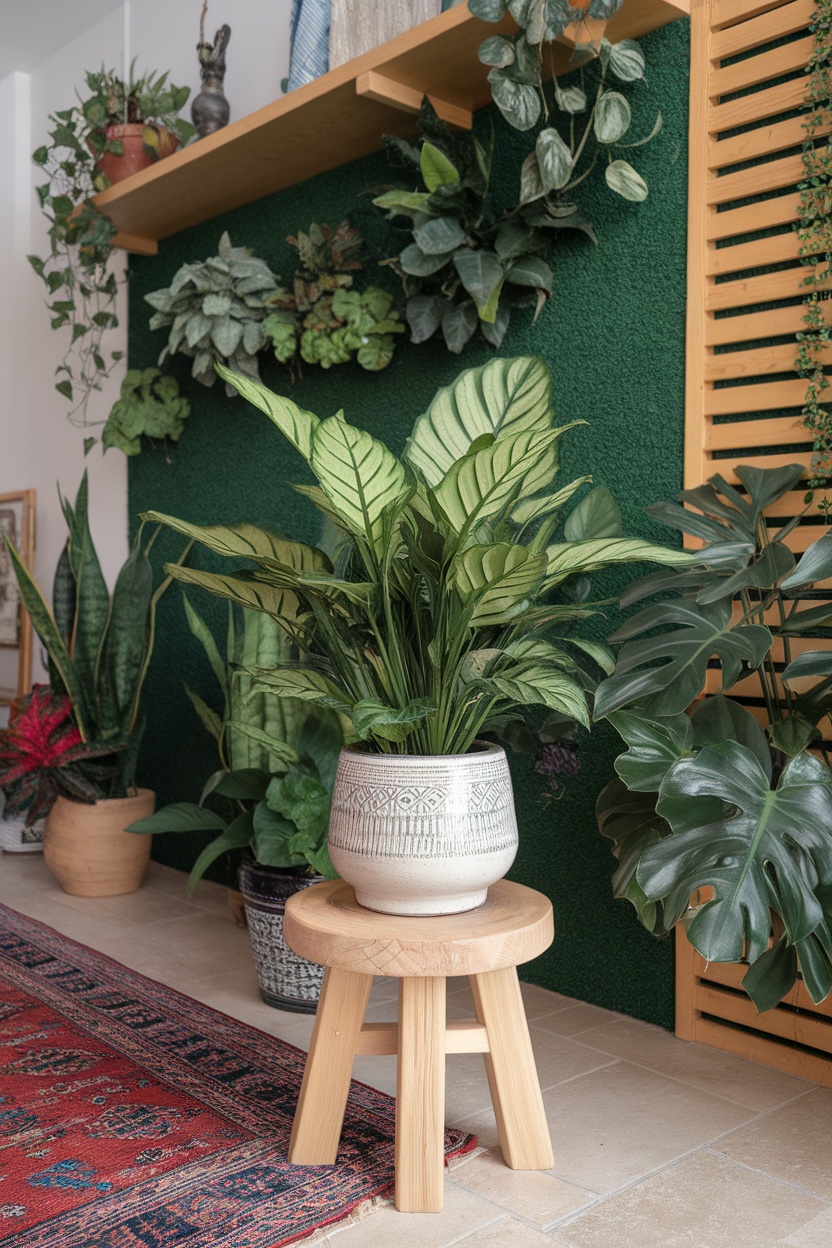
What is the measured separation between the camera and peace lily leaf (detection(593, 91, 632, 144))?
2172 millimetres

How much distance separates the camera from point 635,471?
7.75 feet

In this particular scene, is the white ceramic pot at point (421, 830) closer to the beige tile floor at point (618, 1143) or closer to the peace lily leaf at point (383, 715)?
the peace lily leaf at point (383, 715)

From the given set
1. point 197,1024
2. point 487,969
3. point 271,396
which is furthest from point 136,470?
point 487,969

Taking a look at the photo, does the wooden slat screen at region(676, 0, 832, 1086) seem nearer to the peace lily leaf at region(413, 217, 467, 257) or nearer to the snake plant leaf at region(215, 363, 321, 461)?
the peace lily leaf at region(413, 217, 467, 257)

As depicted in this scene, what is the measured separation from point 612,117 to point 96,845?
239cm

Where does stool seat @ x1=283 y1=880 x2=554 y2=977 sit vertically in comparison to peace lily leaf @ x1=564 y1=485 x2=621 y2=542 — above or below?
below

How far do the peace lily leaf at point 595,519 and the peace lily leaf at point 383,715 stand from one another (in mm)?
663

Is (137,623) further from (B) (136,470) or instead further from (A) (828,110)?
(A) (828,110)

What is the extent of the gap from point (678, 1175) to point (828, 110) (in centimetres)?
183

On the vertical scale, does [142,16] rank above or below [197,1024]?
above

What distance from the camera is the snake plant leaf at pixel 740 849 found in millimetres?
1468

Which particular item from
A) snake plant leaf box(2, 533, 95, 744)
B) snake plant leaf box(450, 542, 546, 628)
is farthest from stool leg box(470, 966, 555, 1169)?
snake plant leaf box(2, 533, 95, 744)

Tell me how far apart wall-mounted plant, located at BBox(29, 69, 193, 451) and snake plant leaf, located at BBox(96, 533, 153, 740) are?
2.43 feet

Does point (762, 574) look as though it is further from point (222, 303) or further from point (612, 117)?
point (222, 303)
